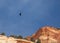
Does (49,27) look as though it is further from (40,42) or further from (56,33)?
(40,42)

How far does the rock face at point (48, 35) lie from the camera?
12160 cm

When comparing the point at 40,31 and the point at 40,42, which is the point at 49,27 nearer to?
the point at 40,31

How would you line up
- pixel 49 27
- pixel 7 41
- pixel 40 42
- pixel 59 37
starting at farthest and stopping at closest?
pixel 49 27 → pixel 59 37 → pixel 40 42 → pixel 7 41

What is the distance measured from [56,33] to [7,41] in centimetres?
4588

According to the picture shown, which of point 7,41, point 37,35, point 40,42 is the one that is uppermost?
point 37,35

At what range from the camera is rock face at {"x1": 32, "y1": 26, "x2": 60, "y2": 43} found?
121600 millimetres

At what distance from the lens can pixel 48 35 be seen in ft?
419

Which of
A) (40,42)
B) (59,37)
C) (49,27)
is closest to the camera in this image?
(40,42)

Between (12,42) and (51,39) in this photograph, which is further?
(51,39)

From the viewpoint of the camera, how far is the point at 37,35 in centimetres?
13350

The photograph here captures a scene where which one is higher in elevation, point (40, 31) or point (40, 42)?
point (40, 31)

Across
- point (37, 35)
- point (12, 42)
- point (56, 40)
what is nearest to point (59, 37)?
point (56, 40)

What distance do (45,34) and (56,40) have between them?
736 cm

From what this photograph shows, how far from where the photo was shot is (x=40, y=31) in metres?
135
